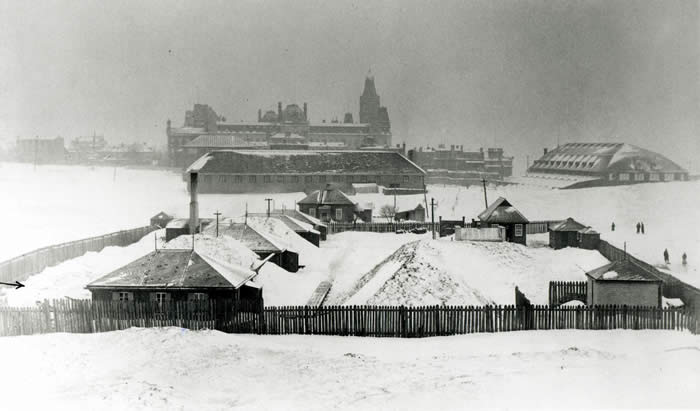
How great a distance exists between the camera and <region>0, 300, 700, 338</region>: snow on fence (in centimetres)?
1834

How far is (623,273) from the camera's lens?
65.6 feet

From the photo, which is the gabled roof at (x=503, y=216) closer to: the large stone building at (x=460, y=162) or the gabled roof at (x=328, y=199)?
the gabled roof at (x=328, y=199)

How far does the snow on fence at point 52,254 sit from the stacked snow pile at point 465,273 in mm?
15191

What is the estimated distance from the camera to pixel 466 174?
97.3m

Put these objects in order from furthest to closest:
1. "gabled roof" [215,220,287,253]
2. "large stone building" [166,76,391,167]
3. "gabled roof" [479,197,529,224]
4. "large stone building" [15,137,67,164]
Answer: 1. "large stone building" [166,76,391,167]
2. "large stone building" [15,137,67,164]
3. "gabled roof" [479,197,529,224]
4. "gabled roof" [215,220,287,253]

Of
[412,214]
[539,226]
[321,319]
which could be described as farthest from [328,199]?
[321,319]

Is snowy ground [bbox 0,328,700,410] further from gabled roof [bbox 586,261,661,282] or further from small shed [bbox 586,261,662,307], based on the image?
gabled roof [bbox 586,261,661,282]

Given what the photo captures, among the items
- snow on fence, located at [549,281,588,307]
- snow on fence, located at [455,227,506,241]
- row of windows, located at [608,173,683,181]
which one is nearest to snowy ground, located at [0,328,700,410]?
snow on fence, located at [549,281,588,307]

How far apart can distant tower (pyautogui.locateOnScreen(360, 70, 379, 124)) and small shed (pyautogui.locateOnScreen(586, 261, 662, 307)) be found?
80251 mm

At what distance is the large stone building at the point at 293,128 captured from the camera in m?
103

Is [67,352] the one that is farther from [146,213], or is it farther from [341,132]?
[341,132]

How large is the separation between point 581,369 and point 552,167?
80.8 m

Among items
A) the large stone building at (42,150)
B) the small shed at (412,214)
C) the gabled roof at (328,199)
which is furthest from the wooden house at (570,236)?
the large stone building at (42,150)

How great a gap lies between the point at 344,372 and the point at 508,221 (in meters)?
26.3
